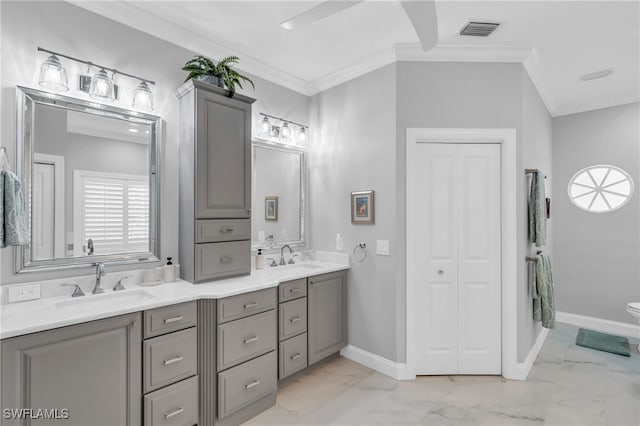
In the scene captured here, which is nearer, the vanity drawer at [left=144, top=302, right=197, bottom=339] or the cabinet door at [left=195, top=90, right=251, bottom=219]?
the vanity drawer at [left=144, top=302, right=197, bottom=339]

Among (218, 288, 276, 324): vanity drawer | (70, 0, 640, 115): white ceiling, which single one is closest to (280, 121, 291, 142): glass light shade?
(70, 0, 640, 115): white ceiling

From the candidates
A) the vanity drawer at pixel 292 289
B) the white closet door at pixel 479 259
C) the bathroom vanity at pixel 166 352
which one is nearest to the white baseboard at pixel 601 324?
the white closet door at pixel 479 259

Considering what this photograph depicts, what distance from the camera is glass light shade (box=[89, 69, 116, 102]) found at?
2.06 m

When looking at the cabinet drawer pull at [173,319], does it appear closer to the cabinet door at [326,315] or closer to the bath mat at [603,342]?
the cabinet door at [326,315]

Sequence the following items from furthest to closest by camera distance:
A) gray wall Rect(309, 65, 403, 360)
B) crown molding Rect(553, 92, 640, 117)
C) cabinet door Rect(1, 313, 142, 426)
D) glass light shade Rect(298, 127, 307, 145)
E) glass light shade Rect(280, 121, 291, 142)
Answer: crown molding Rect(553, 92, 640, 117), glass light shade Rect(298, 127, 307, 145), glass light shade Rect(280, 121, 291, 142), gray wall Rect(309, 65, 403, 360), cabinet door Rect(1, 313, 142, 426)

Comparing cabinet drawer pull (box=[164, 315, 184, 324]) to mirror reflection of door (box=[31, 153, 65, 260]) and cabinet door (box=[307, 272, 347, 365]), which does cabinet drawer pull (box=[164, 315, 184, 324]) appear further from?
cabinet door (box=[307, 272, 347, 365])

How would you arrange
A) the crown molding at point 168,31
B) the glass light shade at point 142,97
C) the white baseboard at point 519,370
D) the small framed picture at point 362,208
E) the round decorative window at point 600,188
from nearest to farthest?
the crown molding at point 168,31
the glass light shade at point 142,97
the white baseboard at point 519,370
the small framed picture at point 362,208
the round decorative window at point 600,188

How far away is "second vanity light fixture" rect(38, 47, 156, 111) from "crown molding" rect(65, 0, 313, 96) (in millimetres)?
356

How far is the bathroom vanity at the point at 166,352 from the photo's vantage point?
1475 mm

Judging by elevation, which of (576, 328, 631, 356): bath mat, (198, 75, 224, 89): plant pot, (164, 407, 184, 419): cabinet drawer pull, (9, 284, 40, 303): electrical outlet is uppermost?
(198, 75, 224, 89): plant pot

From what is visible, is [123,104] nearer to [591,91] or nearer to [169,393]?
[169,393]

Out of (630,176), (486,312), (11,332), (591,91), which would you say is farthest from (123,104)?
(630,176)

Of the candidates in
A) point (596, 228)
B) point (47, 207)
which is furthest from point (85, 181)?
point (596, 228)

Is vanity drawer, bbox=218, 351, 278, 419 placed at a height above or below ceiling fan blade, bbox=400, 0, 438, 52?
below
